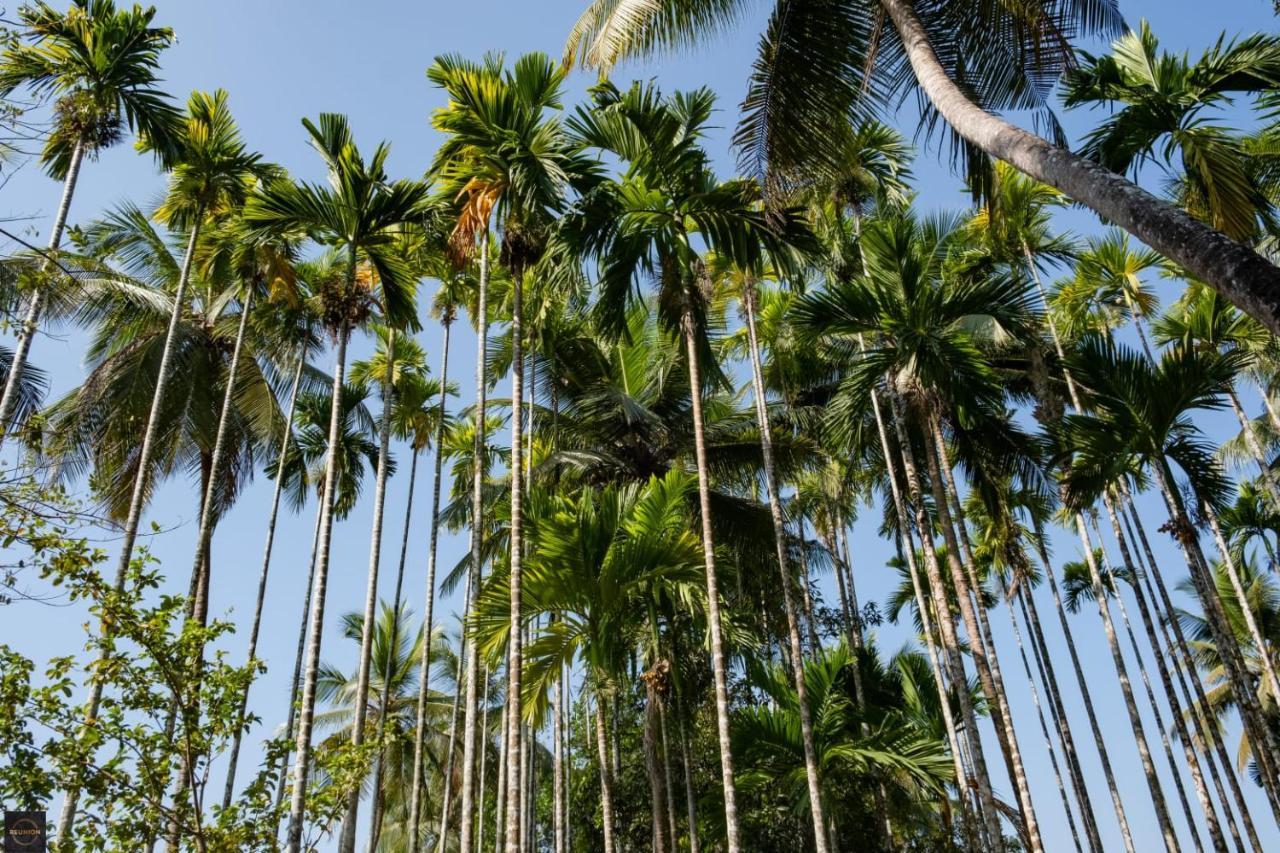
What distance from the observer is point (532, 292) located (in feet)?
47.3

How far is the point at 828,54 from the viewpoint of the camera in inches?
305

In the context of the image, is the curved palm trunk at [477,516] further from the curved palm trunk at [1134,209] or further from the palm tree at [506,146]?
the curved palm trunk at [1134,209]

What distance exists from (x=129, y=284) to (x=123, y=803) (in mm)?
10909

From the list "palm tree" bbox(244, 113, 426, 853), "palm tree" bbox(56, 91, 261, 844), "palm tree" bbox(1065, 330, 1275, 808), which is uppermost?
"palm tree" bbox(56, 91, 261, 844)

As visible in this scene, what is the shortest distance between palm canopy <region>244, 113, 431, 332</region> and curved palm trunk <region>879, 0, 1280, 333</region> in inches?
293

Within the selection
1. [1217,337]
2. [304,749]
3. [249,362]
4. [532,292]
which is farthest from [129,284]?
[1217,337]

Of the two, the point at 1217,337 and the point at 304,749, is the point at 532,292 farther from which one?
the point at 1217,337

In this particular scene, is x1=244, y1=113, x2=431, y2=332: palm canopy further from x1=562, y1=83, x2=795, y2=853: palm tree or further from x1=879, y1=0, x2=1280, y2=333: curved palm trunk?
x1=879, y1=0, x2=1280, y2=333: curved palm trunk

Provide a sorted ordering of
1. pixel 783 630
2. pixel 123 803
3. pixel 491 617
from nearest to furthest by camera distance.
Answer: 1. pixel 123 803
2. pixel 491 617
3. pixel 783 630

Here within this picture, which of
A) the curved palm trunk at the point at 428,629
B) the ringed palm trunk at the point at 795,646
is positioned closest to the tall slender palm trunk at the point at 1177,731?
the ringed palm trunk at the point at 795,646

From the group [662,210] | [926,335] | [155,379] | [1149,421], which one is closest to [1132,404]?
[1149,421]

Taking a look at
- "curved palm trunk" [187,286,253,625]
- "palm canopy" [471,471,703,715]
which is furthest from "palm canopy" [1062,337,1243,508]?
"curved palm trunk" [187,286,253,625]

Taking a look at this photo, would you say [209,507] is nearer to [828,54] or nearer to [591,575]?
[591,575]

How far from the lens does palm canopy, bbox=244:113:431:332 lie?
11.1 metres
